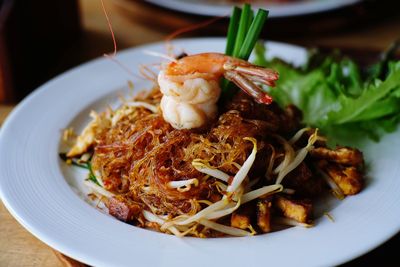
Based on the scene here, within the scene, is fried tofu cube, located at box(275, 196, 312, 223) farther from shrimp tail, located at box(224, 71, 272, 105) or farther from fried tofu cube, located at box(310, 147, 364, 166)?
shrimp tail, located at box(224, 71, 272, 105)

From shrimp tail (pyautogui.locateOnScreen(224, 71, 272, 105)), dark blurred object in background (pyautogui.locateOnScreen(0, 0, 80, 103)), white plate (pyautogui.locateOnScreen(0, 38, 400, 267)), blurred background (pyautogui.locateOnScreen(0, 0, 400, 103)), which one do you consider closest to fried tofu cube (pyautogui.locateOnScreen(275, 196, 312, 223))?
white plate (pyautogui.locateOnScreen(0, 38, 400, 267))

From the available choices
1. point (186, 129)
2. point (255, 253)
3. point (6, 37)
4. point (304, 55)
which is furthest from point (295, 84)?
point (6, 37)

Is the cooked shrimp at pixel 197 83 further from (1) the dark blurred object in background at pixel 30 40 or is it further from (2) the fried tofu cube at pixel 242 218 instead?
(1) the dark blurred object in background at pixel 30 40

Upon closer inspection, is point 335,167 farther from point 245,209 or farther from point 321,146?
point 245,209

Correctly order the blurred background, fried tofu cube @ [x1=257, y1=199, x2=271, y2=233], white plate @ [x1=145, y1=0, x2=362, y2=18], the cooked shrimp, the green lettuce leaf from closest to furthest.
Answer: fried tofu cube @ [x1=257, y1=199, x2=271, y2=233] → the cooked shrimp → the green lettuce leaf → the blurred background → white plate @ [x1=145, y1=0, x2=362, y2=18]

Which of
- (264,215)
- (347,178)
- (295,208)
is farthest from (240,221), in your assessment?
(347,178)
